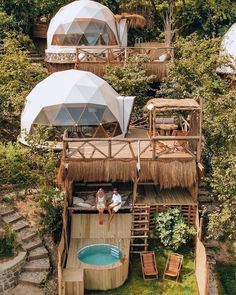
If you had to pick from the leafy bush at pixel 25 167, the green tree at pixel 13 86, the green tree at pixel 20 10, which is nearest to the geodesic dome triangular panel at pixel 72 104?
the green tree at pixel 13 86

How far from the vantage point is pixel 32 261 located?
52.8 feet

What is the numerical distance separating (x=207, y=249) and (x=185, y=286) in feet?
7.33

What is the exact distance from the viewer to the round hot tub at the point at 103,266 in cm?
1505

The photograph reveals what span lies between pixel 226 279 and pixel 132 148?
6.04m

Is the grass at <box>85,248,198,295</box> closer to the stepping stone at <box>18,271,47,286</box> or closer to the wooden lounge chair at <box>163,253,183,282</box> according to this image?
the wooden lounge chair at <box>163,253,183,282</box>

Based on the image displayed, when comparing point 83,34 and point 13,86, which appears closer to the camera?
point 13,86

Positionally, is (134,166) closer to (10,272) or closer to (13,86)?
(10,272)

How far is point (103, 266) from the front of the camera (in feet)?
49.6

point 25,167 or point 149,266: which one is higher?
point 25,167

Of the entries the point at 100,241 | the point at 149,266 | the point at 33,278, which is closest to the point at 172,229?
the point at 149,266

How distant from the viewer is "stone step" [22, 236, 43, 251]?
16.4 metres

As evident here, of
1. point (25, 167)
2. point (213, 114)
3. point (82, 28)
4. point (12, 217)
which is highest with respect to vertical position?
point (82, 28)

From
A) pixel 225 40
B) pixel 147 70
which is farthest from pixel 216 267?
pixel 225 40

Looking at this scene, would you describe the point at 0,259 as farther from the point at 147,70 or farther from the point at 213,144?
the point at 147,70
